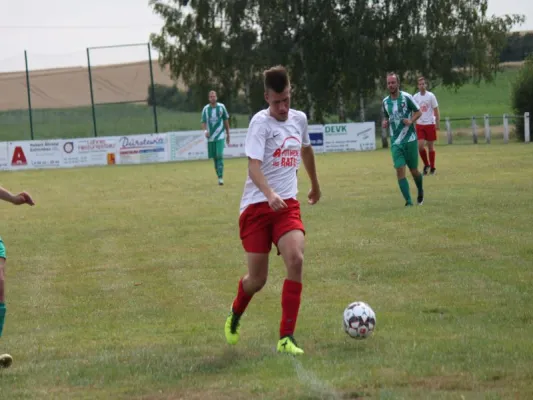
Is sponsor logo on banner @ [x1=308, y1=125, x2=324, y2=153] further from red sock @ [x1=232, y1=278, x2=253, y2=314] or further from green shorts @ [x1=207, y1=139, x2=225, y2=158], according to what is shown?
red sock @ [x1=232, y1=278, x2=253, y2=314]

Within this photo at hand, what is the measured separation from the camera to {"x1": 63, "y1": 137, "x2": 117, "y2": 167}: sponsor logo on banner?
136 feet

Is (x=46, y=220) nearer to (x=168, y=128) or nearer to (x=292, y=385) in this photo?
(x=292, y=385)

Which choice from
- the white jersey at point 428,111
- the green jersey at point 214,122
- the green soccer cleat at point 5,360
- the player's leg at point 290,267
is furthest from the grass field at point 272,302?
the green jersey at point 214,122

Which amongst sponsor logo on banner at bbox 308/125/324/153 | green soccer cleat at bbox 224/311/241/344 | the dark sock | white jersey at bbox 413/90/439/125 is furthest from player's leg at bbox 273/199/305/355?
sponsor logo on banner at bbox 308/125/324/153

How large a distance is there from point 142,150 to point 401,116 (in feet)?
86.1

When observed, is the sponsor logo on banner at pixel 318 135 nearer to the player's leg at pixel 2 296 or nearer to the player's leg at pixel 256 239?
the player's leg at pixel 256 239

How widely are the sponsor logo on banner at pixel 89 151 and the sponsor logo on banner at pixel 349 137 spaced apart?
8.37 m

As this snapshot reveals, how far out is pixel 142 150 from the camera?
4225 cm

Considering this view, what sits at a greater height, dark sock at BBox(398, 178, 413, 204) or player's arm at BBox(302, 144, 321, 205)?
player's arm at BBox(302, 144, 321, 205)

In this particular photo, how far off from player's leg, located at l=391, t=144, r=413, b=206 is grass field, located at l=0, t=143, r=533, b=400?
1.11 ft

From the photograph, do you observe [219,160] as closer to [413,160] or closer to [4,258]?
[413,160]

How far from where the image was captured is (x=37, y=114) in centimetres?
4916

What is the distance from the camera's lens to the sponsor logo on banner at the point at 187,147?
42125mm

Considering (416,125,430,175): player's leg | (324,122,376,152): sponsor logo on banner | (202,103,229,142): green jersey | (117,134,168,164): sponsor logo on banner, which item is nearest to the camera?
(416,125,430,175): player's leg
